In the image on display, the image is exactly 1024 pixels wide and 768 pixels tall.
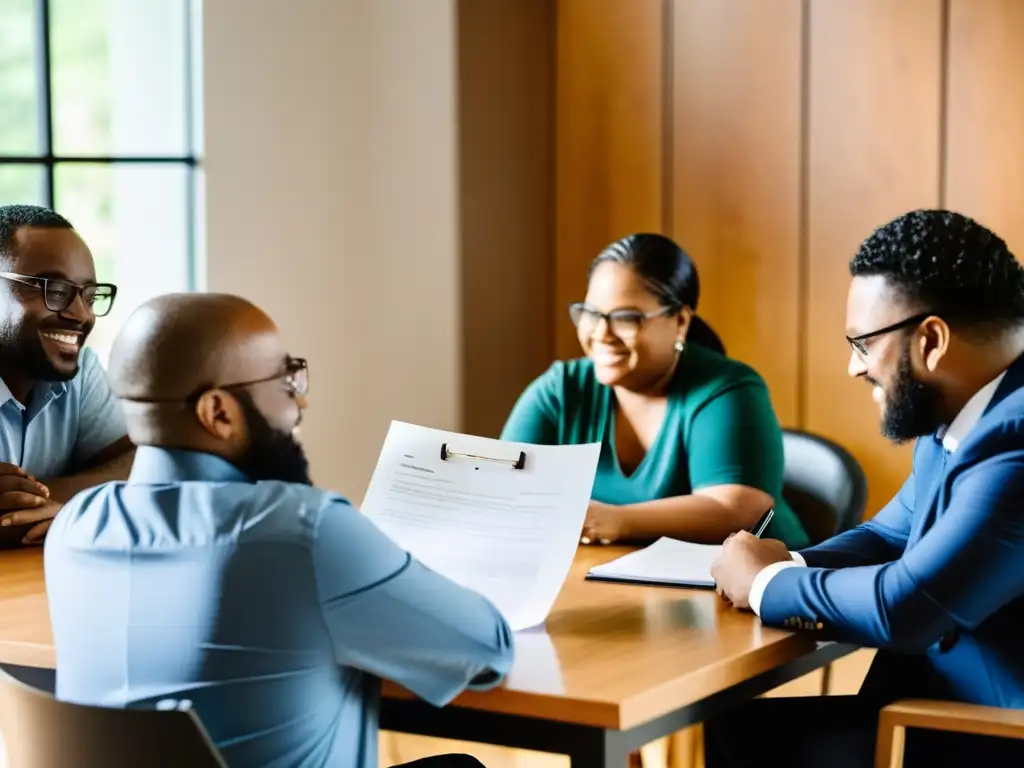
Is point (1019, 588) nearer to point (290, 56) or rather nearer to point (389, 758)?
point (389, 758)

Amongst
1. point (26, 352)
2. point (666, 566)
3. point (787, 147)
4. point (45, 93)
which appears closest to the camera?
point (666, 566)

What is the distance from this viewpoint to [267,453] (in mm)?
1613

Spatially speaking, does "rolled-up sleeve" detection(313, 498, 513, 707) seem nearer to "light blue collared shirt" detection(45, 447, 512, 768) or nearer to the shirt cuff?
"light blue collared shirt" detection(45, 447, 512, 768)

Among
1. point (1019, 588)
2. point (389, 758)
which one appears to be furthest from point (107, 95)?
point (1019, 588)

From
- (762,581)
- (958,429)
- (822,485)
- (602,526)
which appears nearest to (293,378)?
(762,581)

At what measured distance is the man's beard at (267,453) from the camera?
5.22 feet

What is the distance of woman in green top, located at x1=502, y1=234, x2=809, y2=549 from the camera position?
279 centimetres

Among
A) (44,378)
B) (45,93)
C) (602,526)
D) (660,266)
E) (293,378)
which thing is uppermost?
(45,93)

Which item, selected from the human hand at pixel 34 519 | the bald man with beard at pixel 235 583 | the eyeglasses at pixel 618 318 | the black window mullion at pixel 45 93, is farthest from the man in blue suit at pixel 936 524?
the black window mullion at pixel 45 93

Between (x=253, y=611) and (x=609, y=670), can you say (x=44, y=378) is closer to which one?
(x=253, y=611)

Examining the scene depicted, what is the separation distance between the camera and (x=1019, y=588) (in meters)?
1.77

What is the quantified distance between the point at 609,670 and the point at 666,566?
0.64 m

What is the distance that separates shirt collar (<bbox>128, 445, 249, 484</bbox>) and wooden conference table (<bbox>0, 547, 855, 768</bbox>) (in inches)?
13.2

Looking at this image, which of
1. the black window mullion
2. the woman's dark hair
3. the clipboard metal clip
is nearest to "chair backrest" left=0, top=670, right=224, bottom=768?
the clipboard metal clip
